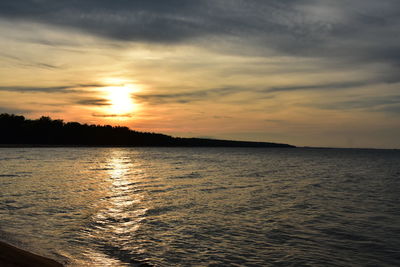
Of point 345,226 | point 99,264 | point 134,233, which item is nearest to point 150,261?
point 99,264

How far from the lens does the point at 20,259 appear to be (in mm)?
11203

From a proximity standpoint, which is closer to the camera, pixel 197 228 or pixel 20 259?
pixel 20 259

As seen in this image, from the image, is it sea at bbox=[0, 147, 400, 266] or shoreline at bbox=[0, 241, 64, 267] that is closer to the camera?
shoreline at bbox=[0, 241, 64, 267]

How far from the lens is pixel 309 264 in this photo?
13102 mm

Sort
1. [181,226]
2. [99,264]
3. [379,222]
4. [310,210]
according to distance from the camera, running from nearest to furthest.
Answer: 1. [99,264]
2. [181,226]
3. [379,222]
4. [310,210]

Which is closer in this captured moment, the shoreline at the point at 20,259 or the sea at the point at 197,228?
the shoreline at the point at 20,259

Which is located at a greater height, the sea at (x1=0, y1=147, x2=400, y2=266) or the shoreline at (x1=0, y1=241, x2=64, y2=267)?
the shoreline at (x1=0, y1=241, x2=64, y2=267)

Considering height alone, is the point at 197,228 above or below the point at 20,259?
below

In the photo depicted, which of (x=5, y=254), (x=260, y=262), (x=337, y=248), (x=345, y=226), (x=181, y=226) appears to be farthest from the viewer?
(x=345, y=226)

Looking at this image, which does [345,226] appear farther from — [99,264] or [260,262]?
[99,264]

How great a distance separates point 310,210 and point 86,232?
16.6 m

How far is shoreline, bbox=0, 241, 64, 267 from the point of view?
35.2 feet

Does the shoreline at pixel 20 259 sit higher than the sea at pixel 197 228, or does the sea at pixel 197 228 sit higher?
the shoreline at pixel 20 259

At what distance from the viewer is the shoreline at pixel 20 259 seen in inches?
422
